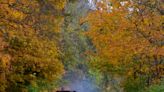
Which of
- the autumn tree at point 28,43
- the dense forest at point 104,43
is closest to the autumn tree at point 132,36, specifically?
the dense forest at point 104,43

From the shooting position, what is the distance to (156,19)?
66.8 feet

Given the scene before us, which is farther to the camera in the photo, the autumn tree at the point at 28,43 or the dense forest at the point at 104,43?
the dense forest at the point at 104,43

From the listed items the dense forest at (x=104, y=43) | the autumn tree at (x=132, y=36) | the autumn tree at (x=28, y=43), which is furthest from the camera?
the autumn tree at (x=132, y=36)

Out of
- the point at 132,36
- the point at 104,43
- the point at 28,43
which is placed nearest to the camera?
the point at 28,43

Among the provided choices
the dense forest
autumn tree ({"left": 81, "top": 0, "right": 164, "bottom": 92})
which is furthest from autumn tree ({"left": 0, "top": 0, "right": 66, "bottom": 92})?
autumn tree ({"left": 81, "top": 0, "right": 164, "bottom": 92})

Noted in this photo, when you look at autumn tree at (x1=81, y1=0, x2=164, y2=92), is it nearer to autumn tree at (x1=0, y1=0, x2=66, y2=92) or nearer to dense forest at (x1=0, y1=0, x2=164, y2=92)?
dense forest at (x1=0, y1=0, x2=164, y2=92)

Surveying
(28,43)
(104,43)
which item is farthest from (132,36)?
(28,43)

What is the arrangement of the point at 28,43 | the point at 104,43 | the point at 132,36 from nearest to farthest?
the point at 28,43, the point at 132,36, the point at 104,43

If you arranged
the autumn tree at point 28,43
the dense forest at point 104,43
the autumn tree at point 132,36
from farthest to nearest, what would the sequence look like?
1. the autumn tree at point 132,36
2. the dense forest at point 104,43
3. the autumn tree at point 28,43

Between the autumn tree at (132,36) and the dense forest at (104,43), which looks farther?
the autumn tree at (132,36)

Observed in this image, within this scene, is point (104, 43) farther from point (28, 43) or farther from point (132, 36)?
point (28, 43)

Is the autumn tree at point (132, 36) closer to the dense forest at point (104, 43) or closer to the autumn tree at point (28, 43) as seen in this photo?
the dense forest at point (104, 43)

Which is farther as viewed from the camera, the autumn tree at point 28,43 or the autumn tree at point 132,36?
the autumn tree at point 132,36

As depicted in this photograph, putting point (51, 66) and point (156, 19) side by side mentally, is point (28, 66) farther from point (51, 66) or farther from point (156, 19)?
point (156, 19)
